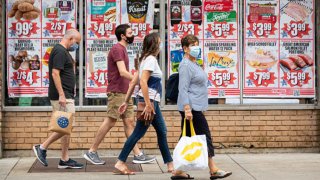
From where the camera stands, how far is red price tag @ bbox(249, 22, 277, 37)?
35.2ft

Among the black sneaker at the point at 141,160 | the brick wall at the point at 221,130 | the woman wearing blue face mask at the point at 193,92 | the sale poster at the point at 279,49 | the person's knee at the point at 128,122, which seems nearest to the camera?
the woman wearing blue face mask at the point at 193,92

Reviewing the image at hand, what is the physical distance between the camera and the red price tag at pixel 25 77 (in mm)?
10461

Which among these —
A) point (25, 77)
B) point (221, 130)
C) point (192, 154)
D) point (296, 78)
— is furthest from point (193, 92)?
point (25, 77)

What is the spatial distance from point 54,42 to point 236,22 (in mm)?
2588

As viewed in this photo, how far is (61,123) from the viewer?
8.92m

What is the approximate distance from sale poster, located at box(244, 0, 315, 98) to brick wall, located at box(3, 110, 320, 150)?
35cm

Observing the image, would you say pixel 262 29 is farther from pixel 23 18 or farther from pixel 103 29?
pixel 23 18

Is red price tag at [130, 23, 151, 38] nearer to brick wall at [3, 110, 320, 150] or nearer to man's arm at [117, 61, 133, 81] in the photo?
brick wall at [3, 110, 320, 150]

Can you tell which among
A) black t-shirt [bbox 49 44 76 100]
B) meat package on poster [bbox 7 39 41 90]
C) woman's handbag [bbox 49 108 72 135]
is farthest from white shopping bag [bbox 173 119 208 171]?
meat package on poster [bbox 7 39 41 90]

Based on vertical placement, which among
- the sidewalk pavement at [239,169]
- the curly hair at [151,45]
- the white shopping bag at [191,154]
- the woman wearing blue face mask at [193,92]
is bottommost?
the sidewalk pavement at [239,169]

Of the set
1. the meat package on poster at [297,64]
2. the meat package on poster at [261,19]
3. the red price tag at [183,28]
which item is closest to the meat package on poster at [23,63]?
the red price tag at [183,28]

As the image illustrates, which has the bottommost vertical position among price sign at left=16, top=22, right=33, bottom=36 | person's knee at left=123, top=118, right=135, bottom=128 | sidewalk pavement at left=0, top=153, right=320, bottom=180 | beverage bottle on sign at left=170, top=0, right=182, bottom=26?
sidewalk pavement at left=0, top=153, right=320, bottom=180

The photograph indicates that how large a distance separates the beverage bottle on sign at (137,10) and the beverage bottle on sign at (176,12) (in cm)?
37

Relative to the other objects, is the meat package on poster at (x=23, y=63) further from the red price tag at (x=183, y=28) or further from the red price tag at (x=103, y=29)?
the red price tag at (x=183, y=28)
